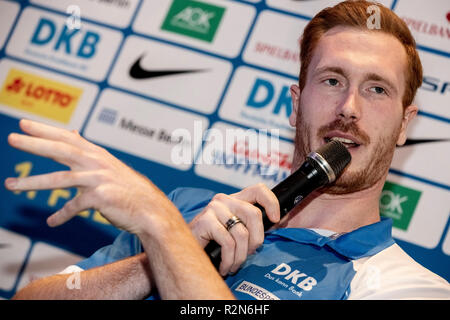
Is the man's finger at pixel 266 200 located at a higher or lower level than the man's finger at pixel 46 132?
higher

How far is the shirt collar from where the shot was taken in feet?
3.58

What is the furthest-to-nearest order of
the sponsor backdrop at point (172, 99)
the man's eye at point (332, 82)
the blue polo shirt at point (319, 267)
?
the sponsor backdrop at point (172, 99), the man's eye at point (332, 82), the blue polo shirt at point (319, 267)

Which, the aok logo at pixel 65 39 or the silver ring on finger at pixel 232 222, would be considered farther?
the aok logo at pixel 65 39

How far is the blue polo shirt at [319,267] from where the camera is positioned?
1012mm

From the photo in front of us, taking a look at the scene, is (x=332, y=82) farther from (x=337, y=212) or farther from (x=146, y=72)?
(x=146, y=72)

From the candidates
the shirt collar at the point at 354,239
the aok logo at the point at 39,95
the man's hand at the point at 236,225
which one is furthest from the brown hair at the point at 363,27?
the aok logo at the point at 39,95

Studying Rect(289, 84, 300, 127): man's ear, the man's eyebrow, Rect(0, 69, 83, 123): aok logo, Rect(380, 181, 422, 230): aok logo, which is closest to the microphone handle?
the man's eyebrow

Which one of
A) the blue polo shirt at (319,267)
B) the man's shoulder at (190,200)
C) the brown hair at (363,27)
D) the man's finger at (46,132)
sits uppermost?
the brown hair at (363,27)

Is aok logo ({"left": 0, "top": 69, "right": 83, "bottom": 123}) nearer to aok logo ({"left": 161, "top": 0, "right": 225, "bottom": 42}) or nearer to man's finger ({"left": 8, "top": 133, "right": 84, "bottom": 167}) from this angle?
aok logo ({"left": 161, "top": 0, "right": 225, "bottom": 42})

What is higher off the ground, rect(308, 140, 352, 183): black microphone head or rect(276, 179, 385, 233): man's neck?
rect(308, 140, 352, 183): black microphone head

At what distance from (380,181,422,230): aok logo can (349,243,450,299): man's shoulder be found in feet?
1.50

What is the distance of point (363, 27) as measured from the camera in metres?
1.33

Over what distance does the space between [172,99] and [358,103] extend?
2.35ft

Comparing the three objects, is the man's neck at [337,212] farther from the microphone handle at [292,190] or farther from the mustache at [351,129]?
the microphone handle at [292,190]
